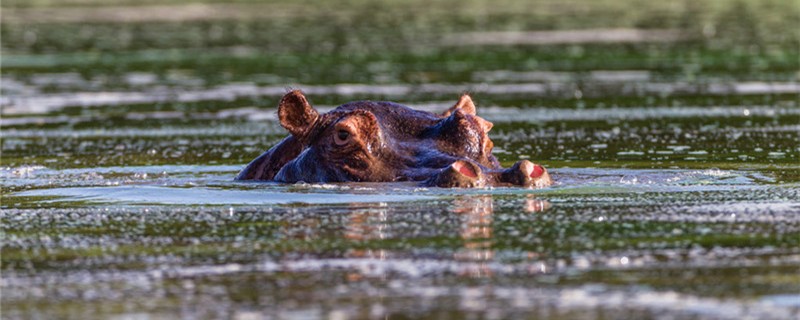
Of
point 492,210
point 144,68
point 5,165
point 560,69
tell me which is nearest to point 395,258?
point 492,210

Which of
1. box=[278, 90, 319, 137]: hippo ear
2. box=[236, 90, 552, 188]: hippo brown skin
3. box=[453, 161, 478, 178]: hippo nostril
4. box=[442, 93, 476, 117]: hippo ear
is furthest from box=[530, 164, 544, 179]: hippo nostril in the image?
box=[278, 90, 319, 137]: hippo ear

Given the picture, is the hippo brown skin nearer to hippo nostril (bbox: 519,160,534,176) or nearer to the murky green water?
hippo nostril (bbox: 519,160,534,176)

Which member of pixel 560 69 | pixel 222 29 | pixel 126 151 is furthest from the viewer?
pixel 222 29

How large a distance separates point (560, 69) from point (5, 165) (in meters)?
10.1

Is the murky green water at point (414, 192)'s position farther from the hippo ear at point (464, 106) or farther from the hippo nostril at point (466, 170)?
the hippo ear at point (464, 106)

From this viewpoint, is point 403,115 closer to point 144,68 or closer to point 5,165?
point 5,165

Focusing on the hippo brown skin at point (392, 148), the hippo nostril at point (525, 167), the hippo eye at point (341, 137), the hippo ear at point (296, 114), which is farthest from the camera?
the hippo ear at point (296, 114)

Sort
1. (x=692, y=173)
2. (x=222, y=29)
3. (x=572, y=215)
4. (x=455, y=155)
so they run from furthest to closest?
(x=222, y=29) → (x=692, y=173) → (x=455, y=155) → (x=572, y=215)

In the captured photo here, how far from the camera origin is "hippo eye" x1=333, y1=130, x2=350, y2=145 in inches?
375

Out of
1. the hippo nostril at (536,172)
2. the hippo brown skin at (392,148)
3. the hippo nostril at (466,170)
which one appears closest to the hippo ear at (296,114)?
the hippo brown skin at (392,148)

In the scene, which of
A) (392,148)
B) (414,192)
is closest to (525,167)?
(414,192)

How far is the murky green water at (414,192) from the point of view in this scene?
6.33 m

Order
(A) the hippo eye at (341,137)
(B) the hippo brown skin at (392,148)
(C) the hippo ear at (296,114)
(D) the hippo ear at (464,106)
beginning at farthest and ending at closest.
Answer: (D) the hippo ear at (464,106), (C) the hippo ear at (296,114), (A) the hippo eye at (341,137), (B) the hippo brown skin at (392,148)

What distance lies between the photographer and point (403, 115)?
994cm
